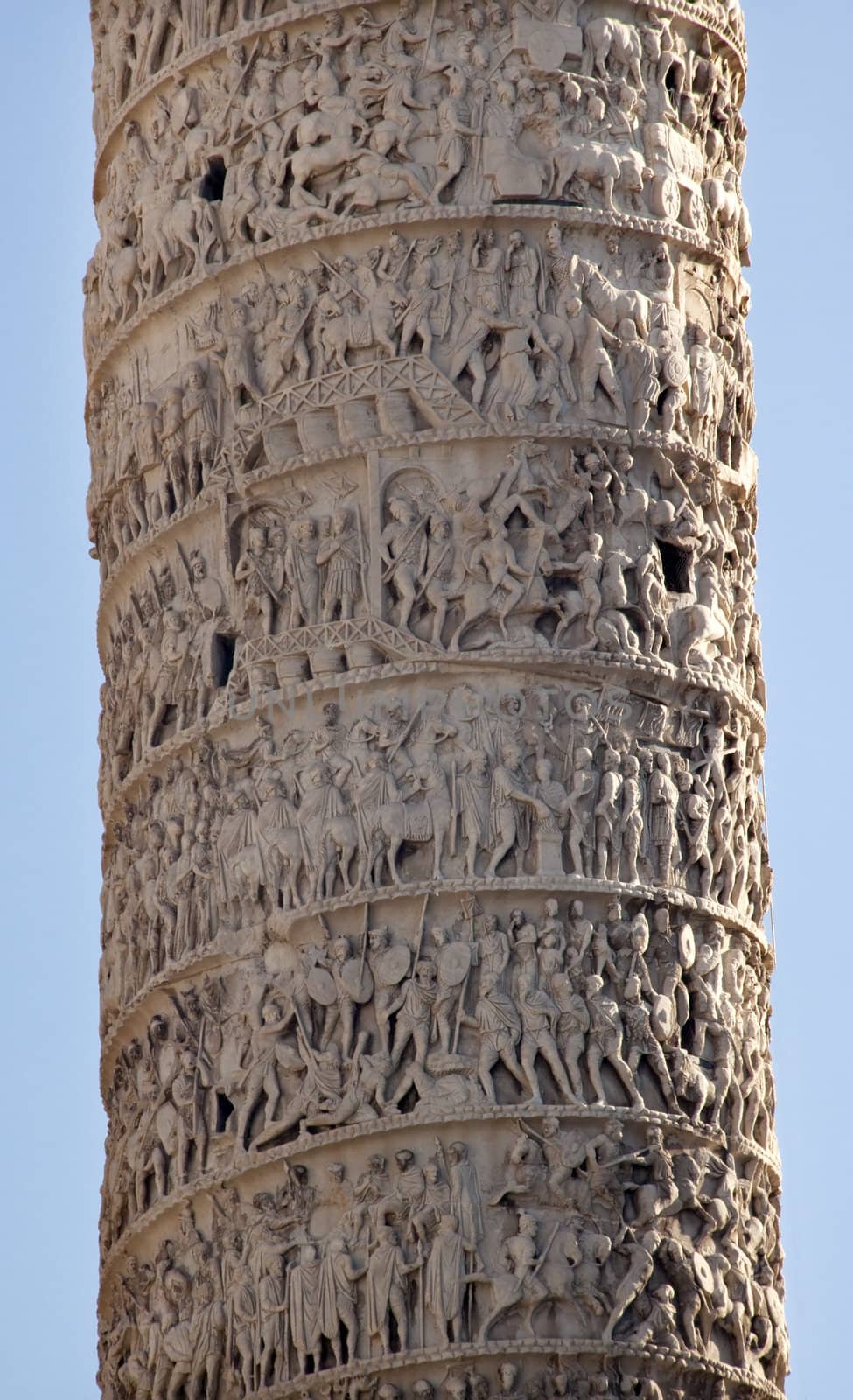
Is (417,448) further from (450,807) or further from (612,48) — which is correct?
(612,48)

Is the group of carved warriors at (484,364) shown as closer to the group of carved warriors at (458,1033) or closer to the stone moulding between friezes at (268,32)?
the stone moulding between friezes at (268,32)

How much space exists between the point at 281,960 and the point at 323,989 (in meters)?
0.25

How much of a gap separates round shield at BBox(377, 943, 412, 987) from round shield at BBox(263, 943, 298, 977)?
37 centimetres

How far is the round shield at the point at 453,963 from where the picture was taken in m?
15.4

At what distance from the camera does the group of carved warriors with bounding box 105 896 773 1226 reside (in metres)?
15.3

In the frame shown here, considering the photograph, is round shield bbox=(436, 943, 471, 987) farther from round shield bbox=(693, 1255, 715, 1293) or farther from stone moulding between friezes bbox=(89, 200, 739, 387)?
stone moulding between friezes bbox=(89, 200, 739, 387)

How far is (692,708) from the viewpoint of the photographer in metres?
16.2

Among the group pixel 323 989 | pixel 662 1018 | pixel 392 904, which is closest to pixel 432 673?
pixel 392 904

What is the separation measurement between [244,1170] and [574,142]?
414 centimetres

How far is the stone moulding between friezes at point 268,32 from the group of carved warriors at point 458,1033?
143 inches

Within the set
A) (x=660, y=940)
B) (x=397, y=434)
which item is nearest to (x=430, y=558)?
(x=397, y=434)

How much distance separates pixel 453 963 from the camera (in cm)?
1539

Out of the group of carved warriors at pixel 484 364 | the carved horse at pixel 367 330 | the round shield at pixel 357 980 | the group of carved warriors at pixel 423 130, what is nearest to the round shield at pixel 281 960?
the round shield at pixel 357 980

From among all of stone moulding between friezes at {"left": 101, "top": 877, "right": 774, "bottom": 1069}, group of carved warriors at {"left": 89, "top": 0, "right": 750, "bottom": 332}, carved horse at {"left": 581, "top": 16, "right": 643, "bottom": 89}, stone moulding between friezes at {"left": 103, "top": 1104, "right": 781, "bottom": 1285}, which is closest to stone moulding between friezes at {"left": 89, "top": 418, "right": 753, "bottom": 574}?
group of carved warriors at {"left": 89, "top": 0, "right": 750, "bottom": 332}
